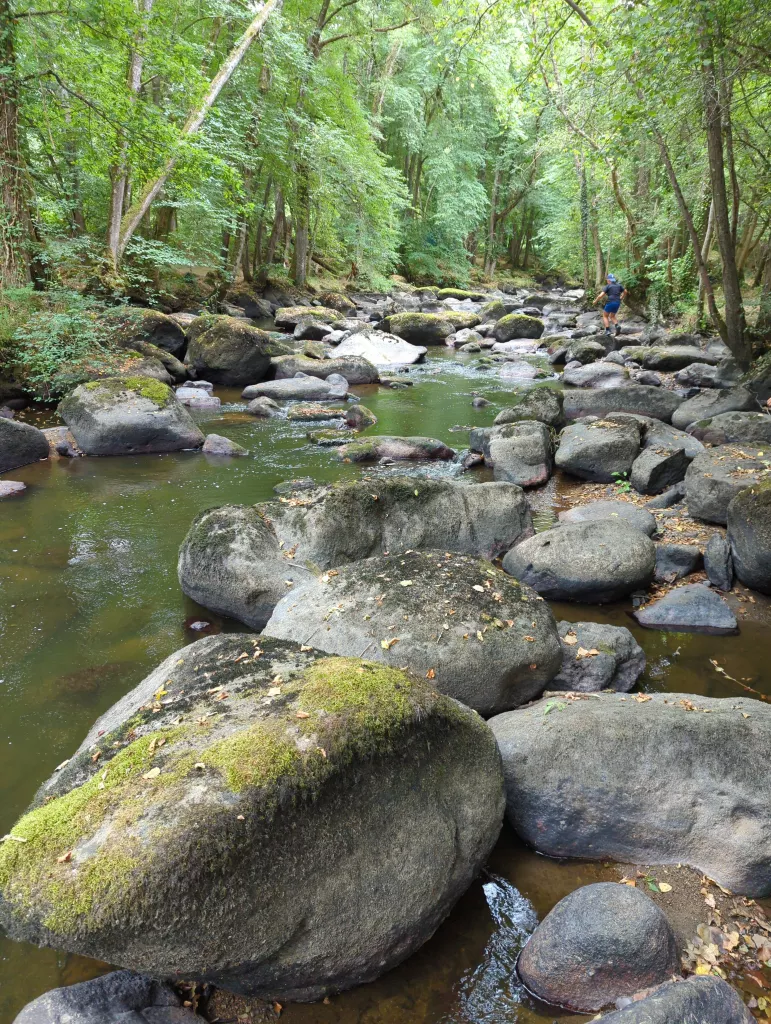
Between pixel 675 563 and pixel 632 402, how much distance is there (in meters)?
6.37

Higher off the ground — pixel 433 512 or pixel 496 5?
pixel 496 5

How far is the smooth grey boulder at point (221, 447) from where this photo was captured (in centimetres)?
957

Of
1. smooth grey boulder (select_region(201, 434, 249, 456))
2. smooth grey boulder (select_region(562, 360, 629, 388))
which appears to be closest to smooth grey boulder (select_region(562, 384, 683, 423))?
smooth grey boulder (select_region(562, 360, 629, 388))

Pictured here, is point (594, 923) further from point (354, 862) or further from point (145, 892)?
point (145, 892)

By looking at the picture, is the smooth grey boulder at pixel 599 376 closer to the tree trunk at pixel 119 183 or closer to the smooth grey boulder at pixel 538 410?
the smooth grey boulder at pixel 538 410

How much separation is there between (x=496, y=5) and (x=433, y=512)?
827 cm

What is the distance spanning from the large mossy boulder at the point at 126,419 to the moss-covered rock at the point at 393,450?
8.53 feet

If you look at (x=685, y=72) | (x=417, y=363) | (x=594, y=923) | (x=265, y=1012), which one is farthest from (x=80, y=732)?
(x=417, y=363)

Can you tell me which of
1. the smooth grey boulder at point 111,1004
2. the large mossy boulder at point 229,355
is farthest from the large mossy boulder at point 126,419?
the smooth grey boulder at point 111,1004

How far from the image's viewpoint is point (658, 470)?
7.94 m

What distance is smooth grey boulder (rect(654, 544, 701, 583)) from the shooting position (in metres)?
5.86

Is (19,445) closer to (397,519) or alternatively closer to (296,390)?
(296,390)

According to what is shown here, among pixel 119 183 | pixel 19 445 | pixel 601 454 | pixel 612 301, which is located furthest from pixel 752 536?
pixel 612 301

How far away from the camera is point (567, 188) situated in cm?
3183
